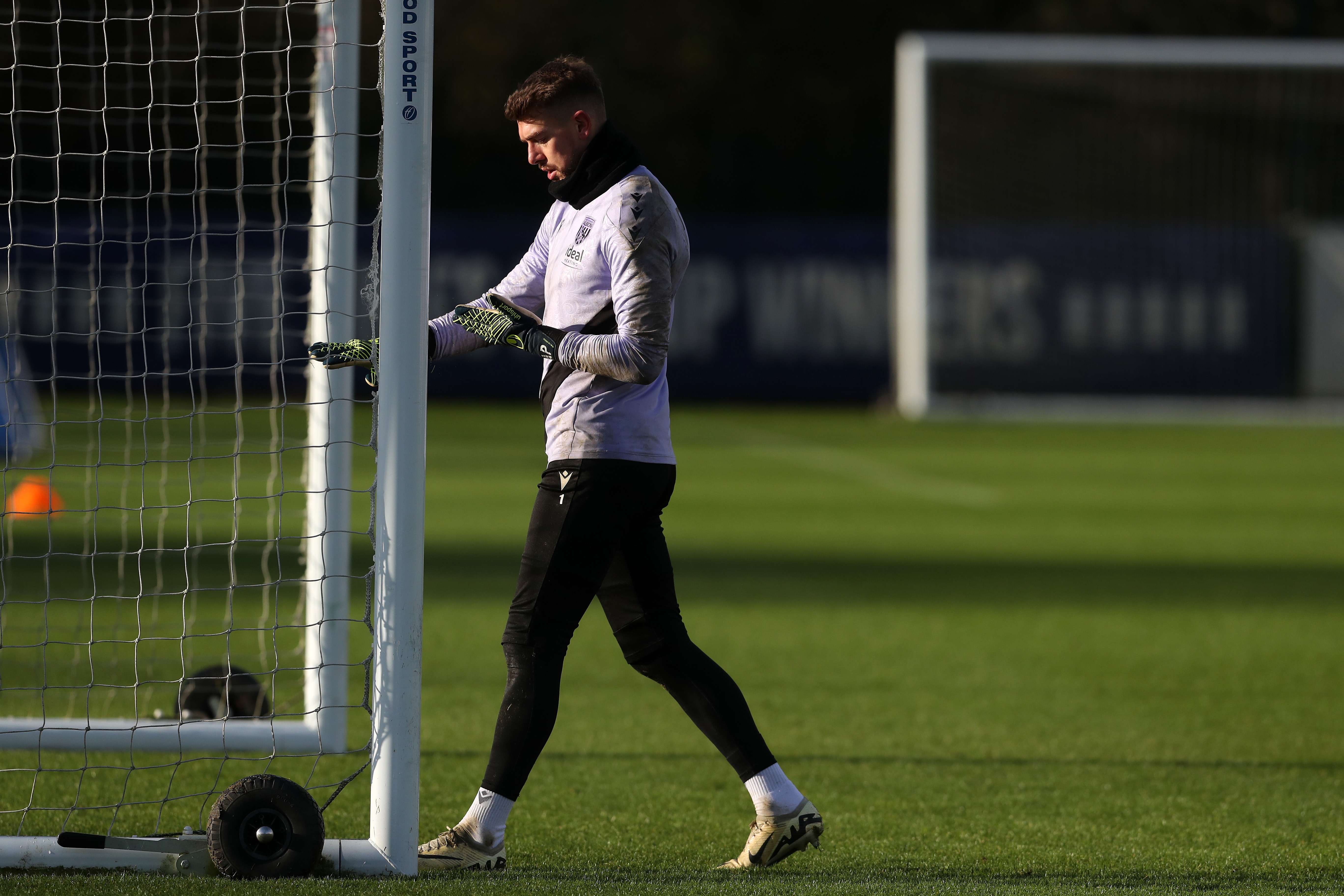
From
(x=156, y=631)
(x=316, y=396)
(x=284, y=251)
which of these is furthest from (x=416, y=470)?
(x=284, y=251)

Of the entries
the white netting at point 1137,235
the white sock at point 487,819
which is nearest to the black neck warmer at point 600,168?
the white sock at point 487,819

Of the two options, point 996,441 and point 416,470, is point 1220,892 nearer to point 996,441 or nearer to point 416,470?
point 416,470

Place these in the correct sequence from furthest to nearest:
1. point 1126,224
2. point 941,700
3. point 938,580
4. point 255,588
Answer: point 1126,224 → point 938,580 → point 941,700 → point 255,588

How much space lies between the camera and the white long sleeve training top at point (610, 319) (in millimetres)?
3803

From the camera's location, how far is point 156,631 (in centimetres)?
817

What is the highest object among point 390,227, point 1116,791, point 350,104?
point 350,104

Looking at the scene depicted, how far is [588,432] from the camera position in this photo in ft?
13.0

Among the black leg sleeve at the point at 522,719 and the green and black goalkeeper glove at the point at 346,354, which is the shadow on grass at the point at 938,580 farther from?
the green and black goalkeeper glove at the point at 346,354

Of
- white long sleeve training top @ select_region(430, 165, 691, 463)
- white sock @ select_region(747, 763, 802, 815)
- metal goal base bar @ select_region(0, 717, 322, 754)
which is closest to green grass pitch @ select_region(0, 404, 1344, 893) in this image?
white sock @ select_region(747, 763, 802, 815)

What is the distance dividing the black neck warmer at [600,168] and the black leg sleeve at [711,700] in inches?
45.0

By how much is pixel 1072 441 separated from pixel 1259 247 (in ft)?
18.3

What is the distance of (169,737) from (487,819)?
180 cm

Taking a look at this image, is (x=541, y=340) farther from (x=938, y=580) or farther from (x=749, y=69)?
(x=749, y=69)

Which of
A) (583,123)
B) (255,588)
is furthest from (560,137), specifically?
(255,588)
